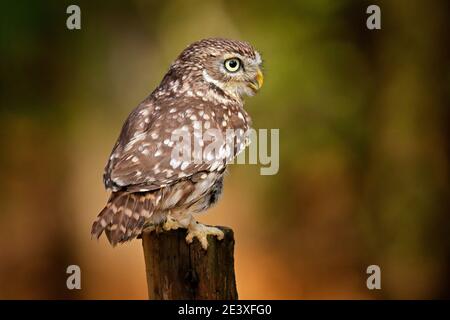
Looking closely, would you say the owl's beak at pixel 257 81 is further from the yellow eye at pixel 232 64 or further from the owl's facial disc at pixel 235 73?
the yellow eye at pixel 232 64

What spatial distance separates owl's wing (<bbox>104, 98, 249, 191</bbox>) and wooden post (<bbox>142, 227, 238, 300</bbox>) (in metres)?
0.35

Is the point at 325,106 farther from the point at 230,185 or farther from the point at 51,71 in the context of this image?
the point at 51,71

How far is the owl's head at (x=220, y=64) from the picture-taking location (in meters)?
4.13

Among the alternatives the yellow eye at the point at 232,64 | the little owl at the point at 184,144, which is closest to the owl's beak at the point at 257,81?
the little owl at the point at 184,144

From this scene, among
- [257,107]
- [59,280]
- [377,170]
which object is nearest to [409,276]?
[377,170]

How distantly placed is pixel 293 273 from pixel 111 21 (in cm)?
300

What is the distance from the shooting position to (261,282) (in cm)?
709

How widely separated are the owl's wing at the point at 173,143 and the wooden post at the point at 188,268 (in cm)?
35

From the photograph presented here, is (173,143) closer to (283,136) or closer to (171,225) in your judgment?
(171,225)

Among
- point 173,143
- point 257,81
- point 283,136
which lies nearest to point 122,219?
point 173,143

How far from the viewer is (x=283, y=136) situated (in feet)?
23.6

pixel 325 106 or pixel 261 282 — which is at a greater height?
pixel 325 106

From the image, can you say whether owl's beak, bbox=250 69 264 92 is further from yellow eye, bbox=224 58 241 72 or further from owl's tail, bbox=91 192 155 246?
owl's tail, bbox=91 192 155 246

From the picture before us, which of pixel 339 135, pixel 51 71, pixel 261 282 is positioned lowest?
pixel 261 282
